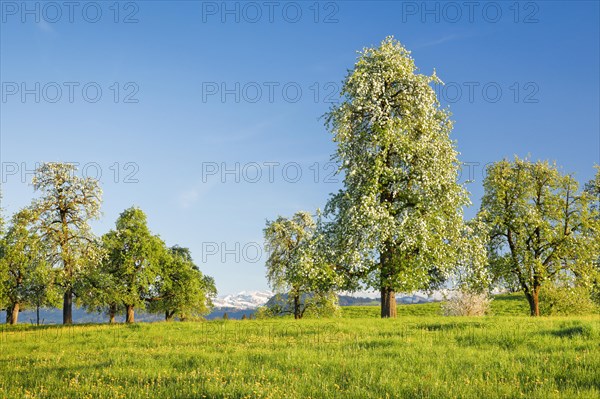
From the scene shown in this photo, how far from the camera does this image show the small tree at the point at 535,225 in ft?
135

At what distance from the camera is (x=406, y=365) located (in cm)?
1372

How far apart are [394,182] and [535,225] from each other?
15.6 m

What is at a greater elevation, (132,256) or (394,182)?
(394,182)

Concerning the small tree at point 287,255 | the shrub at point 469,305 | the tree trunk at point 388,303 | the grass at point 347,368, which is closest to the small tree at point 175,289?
the small tree at point 287,255

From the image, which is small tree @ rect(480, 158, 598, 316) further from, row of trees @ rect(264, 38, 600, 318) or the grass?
the grass

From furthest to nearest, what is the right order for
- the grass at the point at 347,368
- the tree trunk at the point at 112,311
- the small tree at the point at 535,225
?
the tree trunk at the point at 112,311 → the small tree at the point at 535,225 → the grass at the point at 347,368

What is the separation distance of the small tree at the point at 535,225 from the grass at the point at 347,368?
20.4 m

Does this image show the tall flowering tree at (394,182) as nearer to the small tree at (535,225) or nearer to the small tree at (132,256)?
the small tree at (535,225)

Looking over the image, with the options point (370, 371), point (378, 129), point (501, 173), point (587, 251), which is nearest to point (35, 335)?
point (378, 129)

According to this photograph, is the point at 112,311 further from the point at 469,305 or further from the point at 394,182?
the point at 394,182

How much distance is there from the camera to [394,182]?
32.2 metres

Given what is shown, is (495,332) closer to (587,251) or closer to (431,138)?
(431,138)

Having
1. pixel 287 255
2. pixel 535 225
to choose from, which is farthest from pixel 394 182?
pixel 287 255

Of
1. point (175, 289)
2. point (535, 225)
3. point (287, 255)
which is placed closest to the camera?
point (535, 225)
